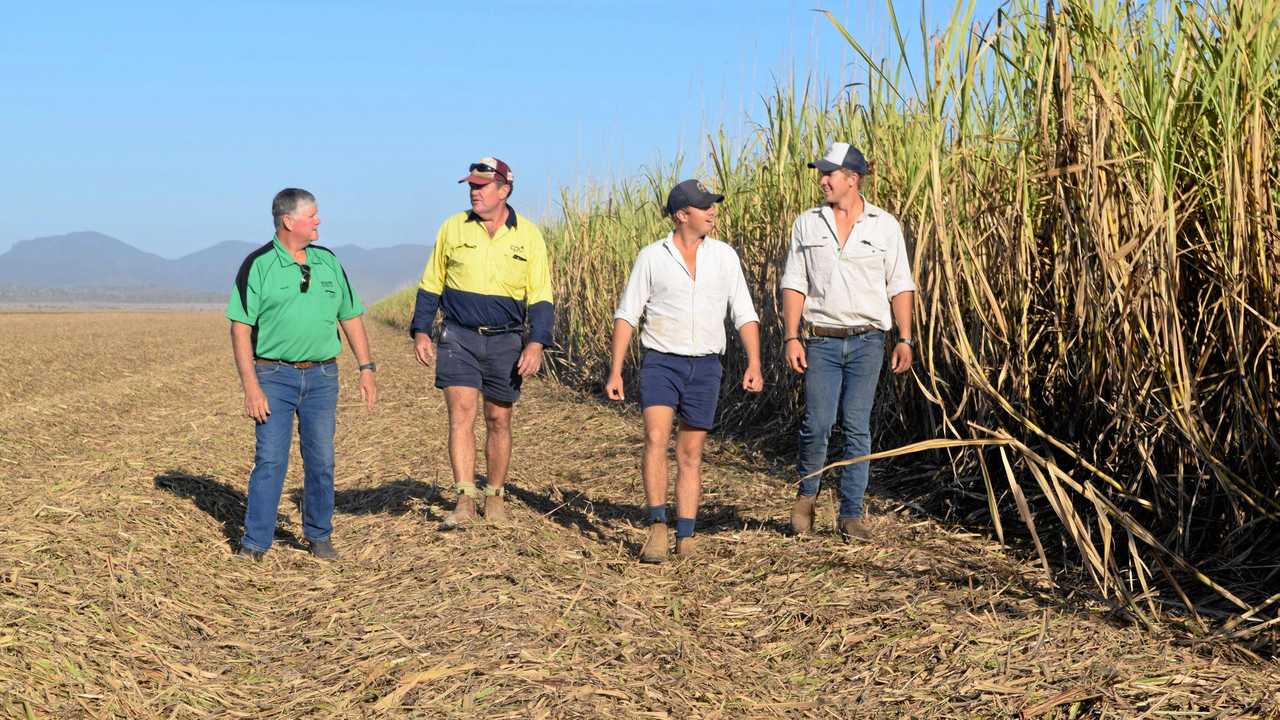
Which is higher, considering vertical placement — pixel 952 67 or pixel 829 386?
pixel 952 67

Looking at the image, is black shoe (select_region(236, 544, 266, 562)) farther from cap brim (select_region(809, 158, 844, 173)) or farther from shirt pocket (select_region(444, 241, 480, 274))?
cap brim (select_region(809, 158, 844, 173))

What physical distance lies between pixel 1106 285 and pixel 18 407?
10.5 meters

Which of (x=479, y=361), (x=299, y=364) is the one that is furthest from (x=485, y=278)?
(x=299, y=364)

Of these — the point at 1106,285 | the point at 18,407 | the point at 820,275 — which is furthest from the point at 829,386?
the point at 18,407

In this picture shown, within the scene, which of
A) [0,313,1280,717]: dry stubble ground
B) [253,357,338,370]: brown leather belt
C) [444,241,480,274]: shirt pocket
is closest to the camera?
[0,313,1280,717]: dry stubble ground

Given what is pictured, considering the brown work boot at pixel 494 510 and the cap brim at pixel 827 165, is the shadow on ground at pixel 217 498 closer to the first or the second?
the brown work boot at pixel 494 510

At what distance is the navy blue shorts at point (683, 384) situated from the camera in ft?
16.8

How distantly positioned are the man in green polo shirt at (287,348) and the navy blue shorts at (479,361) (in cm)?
50

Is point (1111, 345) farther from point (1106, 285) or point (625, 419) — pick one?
point (625, 419)

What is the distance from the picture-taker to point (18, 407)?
11.1m

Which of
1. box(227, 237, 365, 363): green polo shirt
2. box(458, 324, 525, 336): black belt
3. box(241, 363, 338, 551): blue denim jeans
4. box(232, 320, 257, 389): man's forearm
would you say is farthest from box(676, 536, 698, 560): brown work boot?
box(232, 320, 257, 389): man's forearm

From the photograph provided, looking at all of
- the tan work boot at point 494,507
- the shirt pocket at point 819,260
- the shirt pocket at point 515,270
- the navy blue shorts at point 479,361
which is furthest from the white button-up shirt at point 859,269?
the tan work boot at point 494,507

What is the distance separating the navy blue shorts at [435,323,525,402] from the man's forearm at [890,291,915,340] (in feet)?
6.16

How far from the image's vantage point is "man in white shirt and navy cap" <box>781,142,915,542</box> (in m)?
5.14
